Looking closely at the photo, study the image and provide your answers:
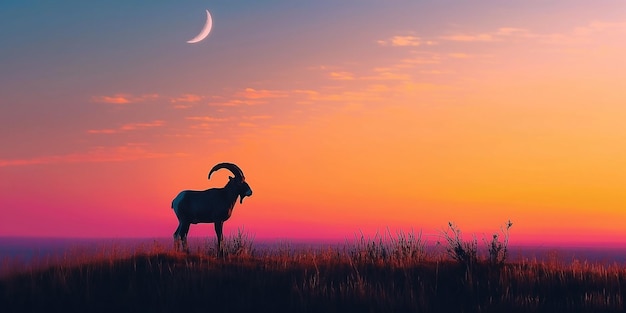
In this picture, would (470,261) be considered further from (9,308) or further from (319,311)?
(9,308)

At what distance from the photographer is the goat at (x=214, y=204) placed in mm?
24875

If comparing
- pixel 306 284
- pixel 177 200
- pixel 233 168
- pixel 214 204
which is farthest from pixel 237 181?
pixel 306 284

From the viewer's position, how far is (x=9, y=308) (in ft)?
57.4

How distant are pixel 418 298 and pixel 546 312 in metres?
2.66

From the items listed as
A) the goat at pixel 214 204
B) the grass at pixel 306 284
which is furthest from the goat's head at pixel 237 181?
the grass at pixel 306 284

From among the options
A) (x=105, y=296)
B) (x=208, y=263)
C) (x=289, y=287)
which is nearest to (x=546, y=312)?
(x=289, y=287)

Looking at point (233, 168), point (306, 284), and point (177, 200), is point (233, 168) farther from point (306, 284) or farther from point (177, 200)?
point (306, 284)

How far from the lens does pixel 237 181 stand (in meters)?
24.9

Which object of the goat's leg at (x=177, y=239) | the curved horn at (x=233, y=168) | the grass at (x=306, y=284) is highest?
the curved horn at (x=233, y=168)

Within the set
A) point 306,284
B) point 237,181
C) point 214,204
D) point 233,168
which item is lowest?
point 306,284

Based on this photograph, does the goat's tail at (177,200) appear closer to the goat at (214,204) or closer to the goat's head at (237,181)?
the goat at (214,204)

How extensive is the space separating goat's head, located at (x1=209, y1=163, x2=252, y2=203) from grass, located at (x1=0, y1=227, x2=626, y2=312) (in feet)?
12.0

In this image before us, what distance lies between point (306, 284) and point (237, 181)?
7642 millimetres

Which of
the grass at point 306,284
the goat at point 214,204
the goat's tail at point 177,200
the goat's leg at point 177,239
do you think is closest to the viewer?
the grass at point 306,284
